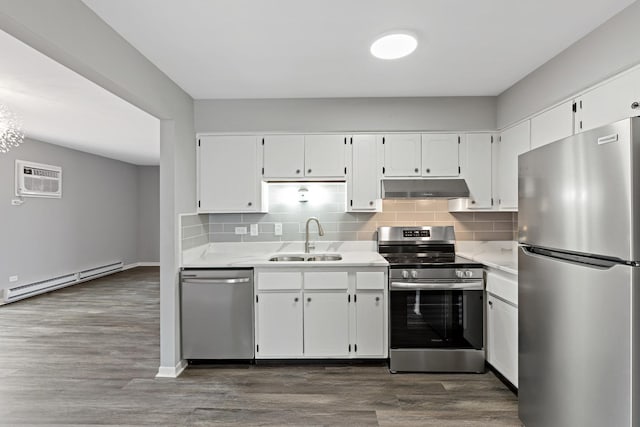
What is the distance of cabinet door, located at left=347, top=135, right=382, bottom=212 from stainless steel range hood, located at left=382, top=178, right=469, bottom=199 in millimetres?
123

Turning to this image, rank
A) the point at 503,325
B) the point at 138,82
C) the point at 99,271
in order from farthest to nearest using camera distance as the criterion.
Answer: the point at 99,271
the point at 503,325
the point at 138,82

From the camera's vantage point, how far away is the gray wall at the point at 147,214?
8266 millimetres

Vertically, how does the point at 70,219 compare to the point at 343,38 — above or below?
below

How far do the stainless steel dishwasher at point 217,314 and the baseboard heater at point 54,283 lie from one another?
400 cm

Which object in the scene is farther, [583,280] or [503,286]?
[503,286]

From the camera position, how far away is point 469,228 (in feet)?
11.4

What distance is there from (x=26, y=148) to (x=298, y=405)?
232 inches

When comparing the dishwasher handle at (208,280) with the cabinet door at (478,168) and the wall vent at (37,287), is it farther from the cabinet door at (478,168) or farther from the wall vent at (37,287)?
the wall vent at (37,287)


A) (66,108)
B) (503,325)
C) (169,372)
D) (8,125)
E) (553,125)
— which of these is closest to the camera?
(553,125)

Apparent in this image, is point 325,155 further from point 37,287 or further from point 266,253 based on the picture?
point 37,287

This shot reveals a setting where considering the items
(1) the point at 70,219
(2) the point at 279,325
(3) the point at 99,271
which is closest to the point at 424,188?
(2) the point at 279,325

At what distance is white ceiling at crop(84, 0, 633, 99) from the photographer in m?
1.83

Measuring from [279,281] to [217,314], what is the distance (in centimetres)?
61

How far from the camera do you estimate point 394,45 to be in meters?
2.20
